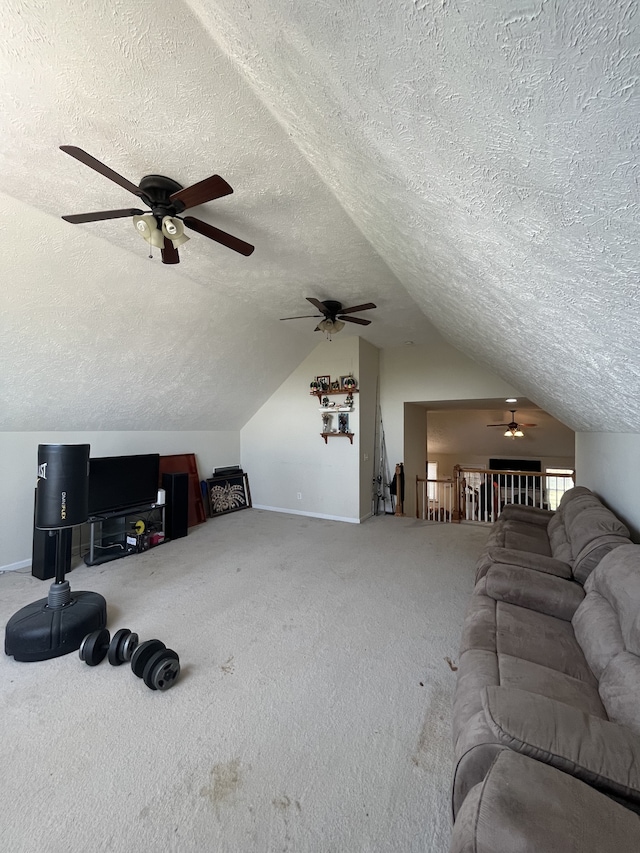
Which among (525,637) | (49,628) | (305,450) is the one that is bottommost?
(49,628)

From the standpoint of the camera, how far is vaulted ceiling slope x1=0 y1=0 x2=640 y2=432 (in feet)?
2.35

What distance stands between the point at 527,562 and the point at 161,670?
2.33 meters

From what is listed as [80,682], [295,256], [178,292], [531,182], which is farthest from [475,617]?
[178,292]

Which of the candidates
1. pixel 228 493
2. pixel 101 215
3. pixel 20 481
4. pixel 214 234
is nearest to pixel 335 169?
pixel 214 234

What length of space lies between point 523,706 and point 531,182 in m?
1.55

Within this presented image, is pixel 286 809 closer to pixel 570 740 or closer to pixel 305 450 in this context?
pixel 570 740

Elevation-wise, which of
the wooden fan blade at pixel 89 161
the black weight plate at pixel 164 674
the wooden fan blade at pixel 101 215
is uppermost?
the wooden fan blade at pixel 101 215

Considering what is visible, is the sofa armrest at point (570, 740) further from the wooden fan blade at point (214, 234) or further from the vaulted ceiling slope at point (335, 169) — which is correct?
the wooden fan blade at point (214, 234)

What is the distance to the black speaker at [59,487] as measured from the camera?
7.77 feet

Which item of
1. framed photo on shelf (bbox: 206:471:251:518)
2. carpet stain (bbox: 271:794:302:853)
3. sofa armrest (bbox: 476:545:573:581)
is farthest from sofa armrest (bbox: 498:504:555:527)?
framed photo on shelf (bbox: 206:471:251:518)

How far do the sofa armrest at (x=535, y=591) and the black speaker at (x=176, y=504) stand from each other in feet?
13.0

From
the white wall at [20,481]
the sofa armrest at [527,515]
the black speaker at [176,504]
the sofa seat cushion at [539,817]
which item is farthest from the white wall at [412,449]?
the sofa seat cushion at [539,817]

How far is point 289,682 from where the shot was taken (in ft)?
6.84

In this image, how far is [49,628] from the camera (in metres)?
2.31
